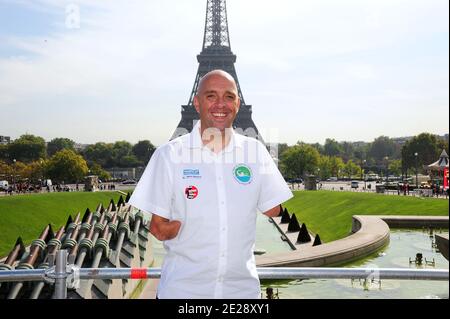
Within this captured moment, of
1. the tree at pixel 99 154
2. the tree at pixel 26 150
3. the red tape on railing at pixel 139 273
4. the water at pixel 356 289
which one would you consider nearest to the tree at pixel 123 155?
the tree at pixel 99 154

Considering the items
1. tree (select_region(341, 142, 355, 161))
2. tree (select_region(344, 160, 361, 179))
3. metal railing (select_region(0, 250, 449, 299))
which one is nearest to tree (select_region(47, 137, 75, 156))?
tree (select_region(344, 160, 361, 179))

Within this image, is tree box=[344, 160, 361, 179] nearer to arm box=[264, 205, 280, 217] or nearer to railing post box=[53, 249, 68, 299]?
arm box=[264, 205, 280, 217]

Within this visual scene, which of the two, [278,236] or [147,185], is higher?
[147,185]

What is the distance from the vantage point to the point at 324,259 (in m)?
15.8

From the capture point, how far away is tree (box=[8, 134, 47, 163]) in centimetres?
11206

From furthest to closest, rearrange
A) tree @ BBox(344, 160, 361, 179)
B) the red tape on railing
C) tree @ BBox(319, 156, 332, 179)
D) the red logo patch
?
tree @ BBox(344, 160, 361, 179) < tree @ BBox(319, 156, 332, 179) < the red tape on railing < the red logo patch

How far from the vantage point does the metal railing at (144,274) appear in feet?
11.4

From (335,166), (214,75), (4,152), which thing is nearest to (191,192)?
(214,75)

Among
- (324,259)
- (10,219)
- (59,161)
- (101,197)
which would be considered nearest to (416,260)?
(324,259)

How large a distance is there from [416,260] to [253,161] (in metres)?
16.3

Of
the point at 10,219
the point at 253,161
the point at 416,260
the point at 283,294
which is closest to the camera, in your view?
the point at 253,161

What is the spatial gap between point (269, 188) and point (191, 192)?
0.59m

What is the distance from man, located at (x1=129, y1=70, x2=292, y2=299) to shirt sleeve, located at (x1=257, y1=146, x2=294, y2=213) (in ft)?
0.17

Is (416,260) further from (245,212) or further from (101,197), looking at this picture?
(101,197)
